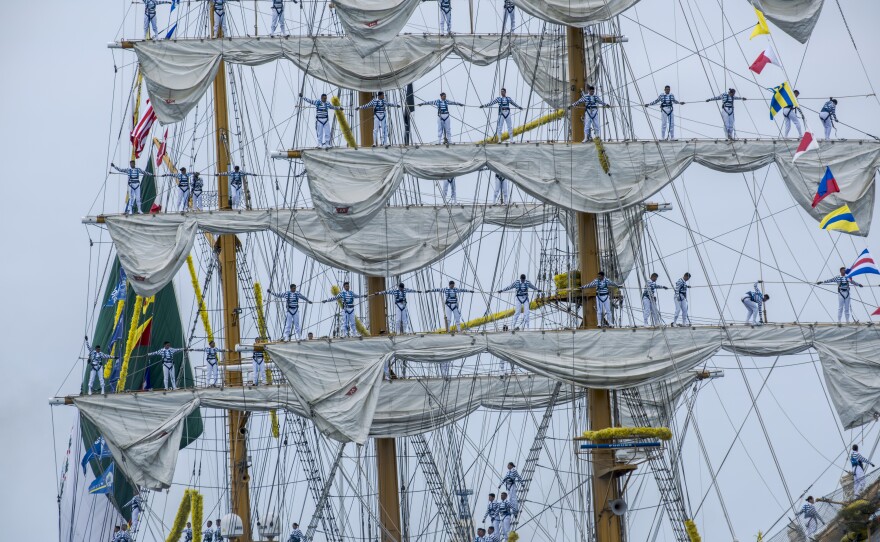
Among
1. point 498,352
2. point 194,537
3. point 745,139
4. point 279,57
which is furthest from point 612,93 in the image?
point 194,537

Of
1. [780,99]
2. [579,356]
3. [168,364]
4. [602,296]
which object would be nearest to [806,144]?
[780,99]

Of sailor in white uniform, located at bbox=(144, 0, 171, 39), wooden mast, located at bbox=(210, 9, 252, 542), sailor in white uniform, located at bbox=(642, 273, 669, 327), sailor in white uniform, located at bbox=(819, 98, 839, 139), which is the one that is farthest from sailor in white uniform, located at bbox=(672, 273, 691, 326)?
sailor in white uniform, located at bbox=(144, 0, 171, 39)

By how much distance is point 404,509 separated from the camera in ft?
168

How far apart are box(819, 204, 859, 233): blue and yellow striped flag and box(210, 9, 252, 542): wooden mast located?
13535 millimetres

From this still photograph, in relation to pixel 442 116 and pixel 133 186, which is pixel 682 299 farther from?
pixel 133 186

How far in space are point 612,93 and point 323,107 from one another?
705 cm

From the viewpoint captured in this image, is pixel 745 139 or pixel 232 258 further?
pixel 232 258

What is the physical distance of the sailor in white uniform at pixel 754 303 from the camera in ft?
153

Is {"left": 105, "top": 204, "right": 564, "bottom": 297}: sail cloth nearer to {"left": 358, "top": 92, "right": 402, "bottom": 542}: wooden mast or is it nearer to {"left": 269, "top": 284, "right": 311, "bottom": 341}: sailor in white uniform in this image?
{"left": 358, "top": 92, "right": 402, "bottom": 542}: wooden mast

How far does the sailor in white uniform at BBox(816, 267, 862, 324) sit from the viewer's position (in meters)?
47.0

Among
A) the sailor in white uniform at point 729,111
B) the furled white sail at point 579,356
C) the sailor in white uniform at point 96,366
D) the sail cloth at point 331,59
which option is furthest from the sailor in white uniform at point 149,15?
the sailor in white uniform at point 729,111

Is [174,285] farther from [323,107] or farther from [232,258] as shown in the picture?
[323,107]

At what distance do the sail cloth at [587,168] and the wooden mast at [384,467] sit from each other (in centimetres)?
197

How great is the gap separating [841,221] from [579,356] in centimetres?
601
